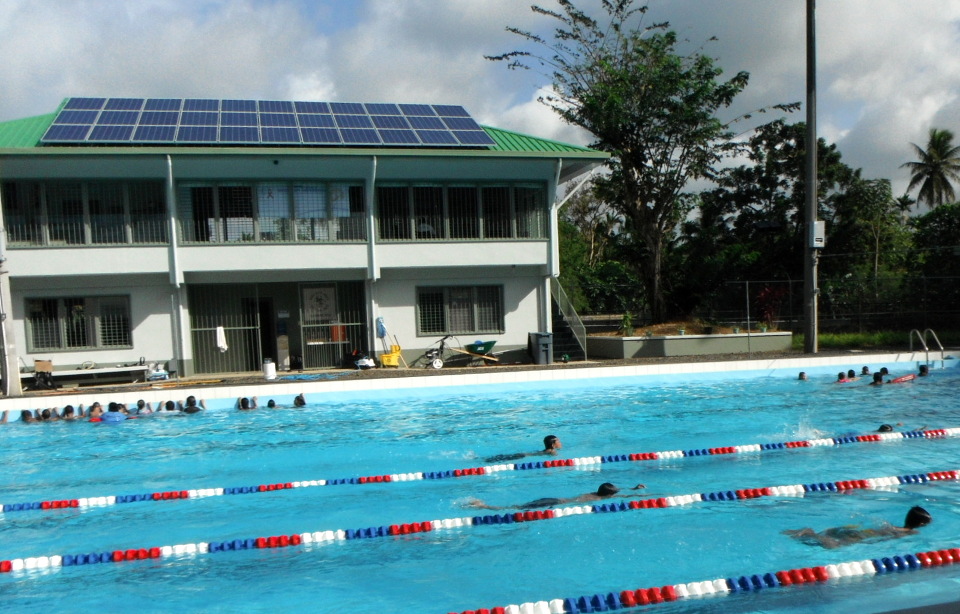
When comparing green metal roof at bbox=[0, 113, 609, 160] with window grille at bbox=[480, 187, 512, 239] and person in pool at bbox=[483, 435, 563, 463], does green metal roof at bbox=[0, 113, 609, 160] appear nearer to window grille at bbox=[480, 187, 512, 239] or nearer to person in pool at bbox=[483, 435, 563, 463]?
window grille at bbox=[480, 187, 512, 239]

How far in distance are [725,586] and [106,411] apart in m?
13.3

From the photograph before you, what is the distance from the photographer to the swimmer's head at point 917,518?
7273 mm

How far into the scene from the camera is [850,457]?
10.8 meters

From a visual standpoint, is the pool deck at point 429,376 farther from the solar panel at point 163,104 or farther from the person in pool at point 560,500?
the person in pool at point 560,500

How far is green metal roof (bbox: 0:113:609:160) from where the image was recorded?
62.7 feet

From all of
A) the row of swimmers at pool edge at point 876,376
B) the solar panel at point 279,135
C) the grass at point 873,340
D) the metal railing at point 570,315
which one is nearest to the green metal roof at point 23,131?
the solar panel at point 279,135

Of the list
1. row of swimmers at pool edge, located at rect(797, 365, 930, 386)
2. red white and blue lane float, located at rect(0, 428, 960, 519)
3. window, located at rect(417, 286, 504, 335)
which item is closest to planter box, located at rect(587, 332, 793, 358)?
window, located at rect(417, 286, 504, 335)

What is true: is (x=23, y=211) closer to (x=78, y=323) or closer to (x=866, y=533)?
(x=78, y=323)

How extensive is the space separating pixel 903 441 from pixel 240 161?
16.0 m

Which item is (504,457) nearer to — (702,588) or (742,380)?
(702,588)

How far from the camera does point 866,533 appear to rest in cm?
729

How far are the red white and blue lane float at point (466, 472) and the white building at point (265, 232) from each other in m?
11.0

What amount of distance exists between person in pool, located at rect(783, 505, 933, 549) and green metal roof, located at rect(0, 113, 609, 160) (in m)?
15.5

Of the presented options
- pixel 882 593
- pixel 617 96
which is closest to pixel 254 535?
pixel 882 593
